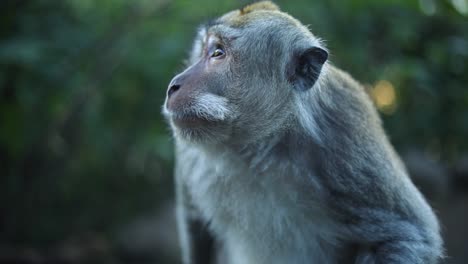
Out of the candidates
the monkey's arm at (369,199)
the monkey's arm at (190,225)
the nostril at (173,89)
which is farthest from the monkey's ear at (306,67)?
the monkey's arm at (190,225)

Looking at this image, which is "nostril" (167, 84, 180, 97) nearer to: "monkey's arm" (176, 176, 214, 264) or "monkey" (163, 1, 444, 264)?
"monkey" (163, 1, 444, 264)

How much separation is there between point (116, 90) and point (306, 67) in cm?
320

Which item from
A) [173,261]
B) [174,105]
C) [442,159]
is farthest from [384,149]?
[173,261]

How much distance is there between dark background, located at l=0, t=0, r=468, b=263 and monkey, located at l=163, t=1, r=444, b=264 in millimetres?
1634

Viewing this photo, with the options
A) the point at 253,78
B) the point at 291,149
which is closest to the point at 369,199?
the point at 291,149

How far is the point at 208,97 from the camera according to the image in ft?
10.2

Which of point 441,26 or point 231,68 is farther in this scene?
point 441,26

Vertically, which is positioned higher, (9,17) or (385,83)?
(9,17)

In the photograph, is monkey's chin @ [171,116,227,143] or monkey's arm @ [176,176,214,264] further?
monkey's arm @ [176,176,214,264]

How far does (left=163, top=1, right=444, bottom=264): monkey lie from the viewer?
3.21 metres

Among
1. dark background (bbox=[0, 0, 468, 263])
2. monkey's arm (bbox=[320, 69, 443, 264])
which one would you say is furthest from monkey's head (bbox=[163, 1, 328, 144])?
dark background (bbox=[0, 0, 468, 263])

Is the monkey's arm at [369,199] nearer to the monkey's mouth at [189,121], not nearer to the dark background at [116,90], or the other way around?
the monkey's mouth at [189,121]

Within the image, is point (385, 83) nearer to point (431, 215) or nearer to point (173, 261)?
point (431, 215)

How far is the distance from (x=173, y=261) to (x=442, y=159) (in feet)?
12.8
